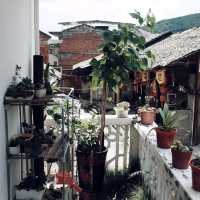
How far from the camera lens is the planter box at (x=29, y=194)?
3.10 metres

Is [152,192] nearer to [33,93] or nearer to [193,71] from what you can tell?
[33,93]

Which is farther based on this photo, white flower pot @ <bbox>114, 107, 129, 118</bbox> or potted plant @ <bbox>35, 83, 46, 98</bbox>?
white flower pot @ <bbox>114, 107, 129, 118</bbox>

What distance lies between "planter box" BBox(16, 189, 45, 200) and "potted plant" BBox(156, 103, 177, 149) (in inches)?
49.0

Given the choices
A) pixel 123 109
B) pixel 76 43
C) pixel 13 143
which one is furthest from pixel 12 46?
pixel 76 43

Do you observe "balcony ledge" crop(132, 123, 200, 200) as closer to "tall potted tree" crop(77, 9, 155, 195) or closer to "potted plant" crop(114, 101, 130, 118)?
"potted plant" crop(114, 101, 130, 118)

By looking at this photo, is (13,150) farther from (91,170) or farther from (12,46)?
(91,170)

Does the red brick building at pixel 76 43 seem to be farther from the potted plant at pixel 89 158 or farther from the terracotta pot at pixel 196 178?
the terracotta pot at pixel 196 178

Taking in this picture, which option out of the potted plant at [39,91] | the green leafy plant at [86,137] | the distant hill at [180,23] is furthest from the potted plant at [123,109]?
the distant hill at [180,23]

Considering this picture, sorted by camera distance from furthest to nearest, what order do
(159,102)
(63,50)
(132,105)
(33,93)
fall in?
(63,50) → (132,105) → (159,102) → (33,93)

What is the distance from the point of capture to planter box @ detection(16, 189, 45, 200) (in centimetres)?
310

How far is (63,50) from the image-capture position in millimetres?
19203

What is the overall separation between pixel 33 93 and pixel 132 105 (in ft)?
38.1

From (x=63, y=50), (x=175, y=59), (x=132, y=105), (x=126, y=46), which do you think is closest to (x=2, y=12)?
(x=126, y=46)

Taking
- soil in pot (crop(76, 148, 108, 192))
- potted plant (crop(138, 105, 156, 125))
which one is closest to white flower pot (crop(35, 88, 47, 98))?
soil in pot (crop(76, 148, 108, 192))
